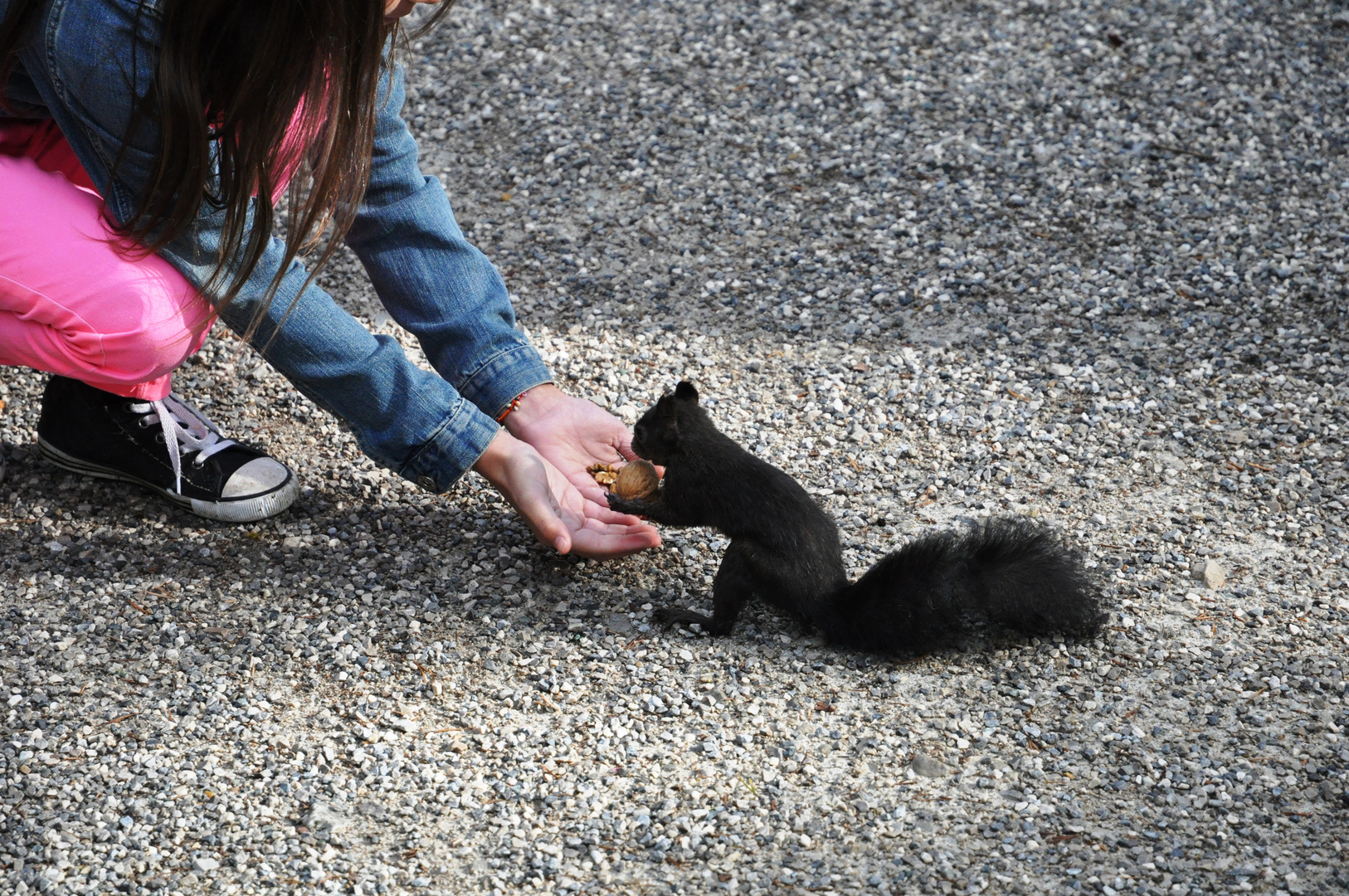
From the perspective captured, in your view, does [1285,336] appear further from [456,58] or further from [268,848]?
[456,58]

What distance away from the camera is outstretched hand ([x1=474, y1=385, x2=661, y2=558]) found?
8.73 feet

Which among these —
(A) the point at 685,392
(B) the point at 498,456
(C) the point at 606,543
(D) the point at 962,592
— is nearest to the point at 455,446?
(B) the point at 498,456

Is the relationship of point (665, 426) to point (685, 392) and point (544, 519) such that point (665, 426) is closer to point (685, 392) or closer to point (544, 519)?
point (685, 392)

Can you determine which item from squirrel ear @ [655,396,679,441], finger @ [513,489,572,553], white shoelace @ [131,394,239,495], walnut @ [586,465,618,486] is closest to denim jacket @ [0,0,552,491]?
finger @ [513,489,572,553]

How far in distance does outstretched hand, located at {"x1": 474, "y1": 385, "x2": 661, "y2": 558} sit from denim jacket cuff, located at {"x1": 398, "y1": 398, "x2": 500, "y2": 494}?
38 mm

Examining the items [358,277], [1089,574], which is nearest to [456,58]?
[358,277]

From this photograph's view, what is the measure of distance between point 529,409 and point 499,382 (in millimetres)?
100

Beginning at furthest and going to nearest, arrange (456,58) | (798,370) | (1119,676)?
(456,58)
(798,370)
(1119,676)

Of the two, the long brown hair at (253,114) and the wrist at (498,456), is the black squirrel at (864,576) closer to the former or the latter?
the wrist at (498,456)

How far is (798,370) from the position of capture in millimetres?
3666

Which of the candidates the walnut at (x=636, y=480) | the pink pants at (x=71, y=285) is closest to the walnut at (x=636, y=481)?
the walnut at (x=636, y=480)

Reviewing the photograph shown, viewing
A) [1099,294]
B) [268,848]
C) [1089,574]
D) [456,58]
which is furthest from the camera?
[456,58]

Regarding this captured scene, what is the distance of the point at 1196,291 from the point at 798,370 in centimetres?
Answer: 144

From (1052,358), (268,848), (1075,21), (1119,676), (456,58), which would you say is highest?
(1075,21)
